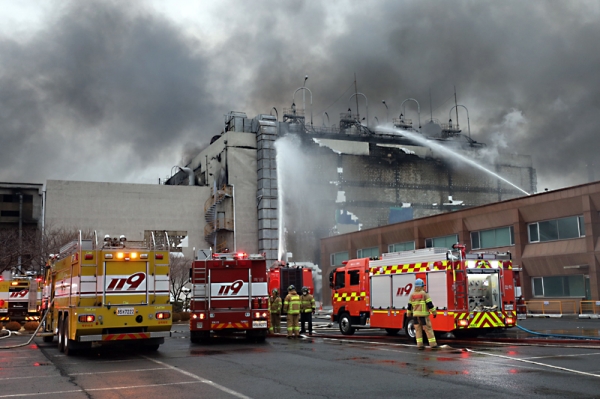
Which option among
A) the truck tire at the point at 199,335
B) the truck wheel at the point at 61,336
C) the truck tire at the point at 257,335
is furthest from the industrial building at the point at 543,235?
the truck wheel at the point at 61,336

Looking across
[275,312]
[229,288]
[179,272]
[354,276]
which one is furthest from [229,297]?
[179,272]

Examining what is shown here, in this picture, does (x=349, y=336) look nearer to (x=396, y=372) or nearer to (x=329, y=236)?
(x=396, y=372)

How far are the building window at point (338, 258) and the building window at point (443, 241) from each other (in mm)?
10943

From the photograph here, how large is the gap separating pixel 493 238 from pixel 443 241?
497 cm

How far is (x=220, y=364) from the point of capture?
1265cm

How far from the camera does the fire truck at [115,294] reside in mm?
14734

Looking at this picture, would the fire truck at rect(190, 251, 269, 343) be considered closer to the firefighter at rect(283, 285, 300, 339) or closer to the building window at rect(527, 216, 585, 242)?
the firefighter at rect(283, 285, 300, 339)

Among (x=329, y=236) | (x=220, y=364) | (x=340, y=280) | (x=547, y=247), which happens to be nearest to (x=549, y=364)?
(x=220, y=364)

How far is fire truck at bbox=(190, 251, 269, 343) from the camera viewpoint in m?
18.4

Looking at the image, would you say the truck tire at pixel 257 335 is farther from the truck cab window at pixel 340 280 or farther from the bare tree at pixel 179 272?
the bare tree at pixel 179 272

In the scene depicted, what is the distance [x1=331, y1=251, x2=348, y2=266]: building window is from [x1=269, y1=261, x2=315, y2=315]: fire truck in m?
22.8

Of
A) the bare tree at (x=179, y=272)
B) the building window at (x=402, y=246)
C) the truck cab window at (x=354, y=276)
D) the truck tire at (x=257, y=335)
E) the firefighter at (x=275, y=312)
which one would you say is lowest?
the truck tire at (x=257, y=335)

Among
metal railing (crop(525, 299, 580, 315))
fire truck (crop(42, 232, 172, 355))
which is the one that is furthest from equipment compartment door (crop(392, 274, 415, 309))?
metal railing (crop(525, 299, 580, 315))

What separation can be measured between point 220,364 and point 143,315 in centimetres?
332
